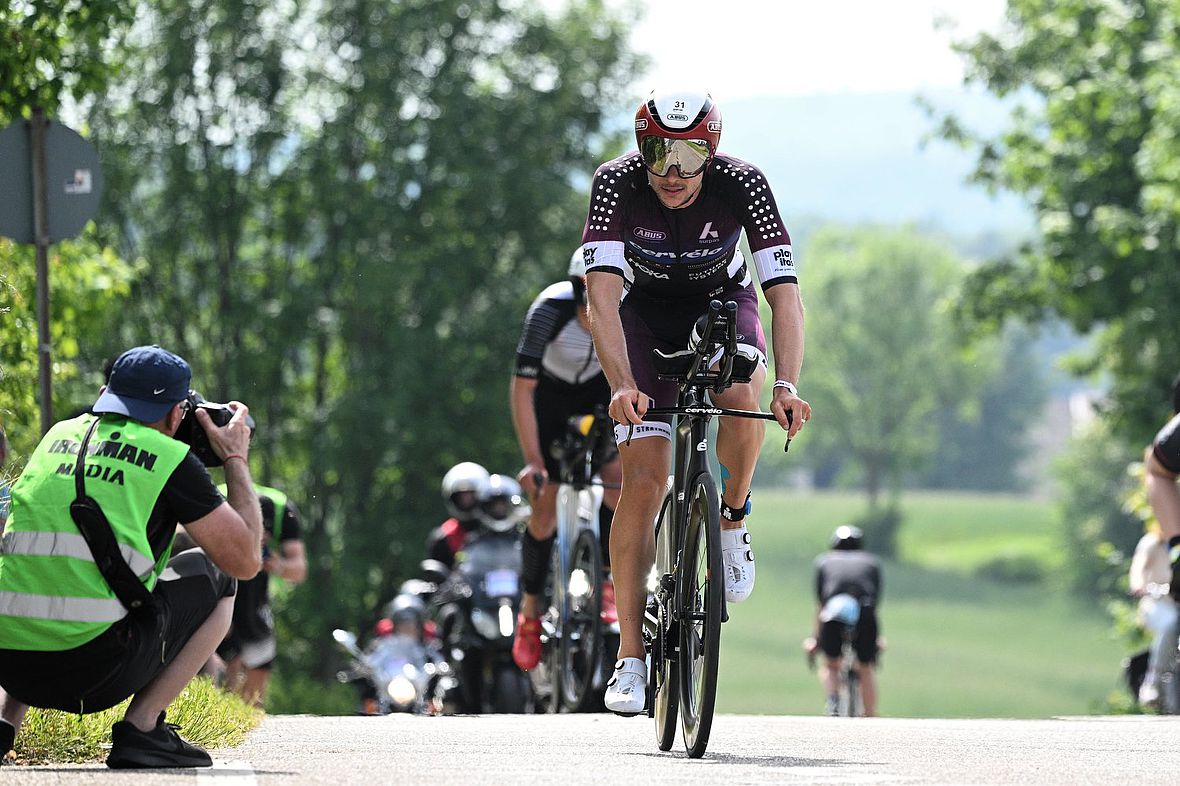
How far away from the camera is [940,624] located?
115438mm

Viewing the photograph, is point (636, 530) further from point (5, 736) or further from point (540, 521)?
point (540, 521)

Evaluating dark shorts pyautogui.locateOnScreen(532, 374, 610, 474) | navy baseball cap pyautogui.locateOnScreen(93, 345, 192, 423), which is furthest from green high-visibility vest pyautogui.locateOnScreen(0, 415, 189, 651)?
dark shorts pyautogui.locateOnScreen(532, 374, 610, 474)

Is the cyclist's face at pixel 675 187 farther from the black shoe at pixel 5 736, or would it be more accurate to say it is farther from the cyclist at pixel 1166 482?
the cyclist at pixel 1166 482

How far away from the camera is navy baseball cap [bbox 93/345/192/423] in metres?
6.69

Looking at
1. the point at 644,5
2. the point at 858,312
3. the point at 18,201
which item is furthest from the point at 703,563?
the point at 858,312

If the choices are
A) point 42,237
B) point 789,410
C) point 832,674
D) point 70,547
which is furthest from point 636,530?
point 832,674

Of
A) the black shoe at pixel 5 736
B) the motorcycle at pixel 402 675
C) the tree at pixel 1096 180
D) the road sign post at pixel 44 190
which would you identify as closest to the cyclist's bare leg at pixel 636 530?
the black shoe at pixel 5 736

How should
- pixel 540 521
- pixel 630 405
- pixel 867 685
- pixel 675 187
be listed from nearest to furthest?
pixel 630 405, pixel 675 187, pixel 540 521, pixel 867 685

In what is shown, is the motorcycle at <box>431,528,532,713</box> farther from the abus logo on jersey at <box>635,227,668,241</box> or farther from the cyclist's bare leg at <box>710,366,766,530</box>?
the abus logo on jersey at <box>635,227,668,241</box>

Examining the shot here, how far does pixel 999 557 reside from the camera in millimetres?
143125

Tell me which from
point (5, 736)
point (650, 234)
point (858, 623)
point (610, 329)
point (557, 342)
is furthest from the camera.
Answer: point (858, 623)

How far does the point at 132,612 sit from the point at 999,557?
458ft

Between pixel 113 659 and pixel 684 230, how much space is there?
258cm

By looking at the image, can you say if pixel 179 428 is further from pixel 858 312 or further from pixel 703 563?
pixel 858 312
